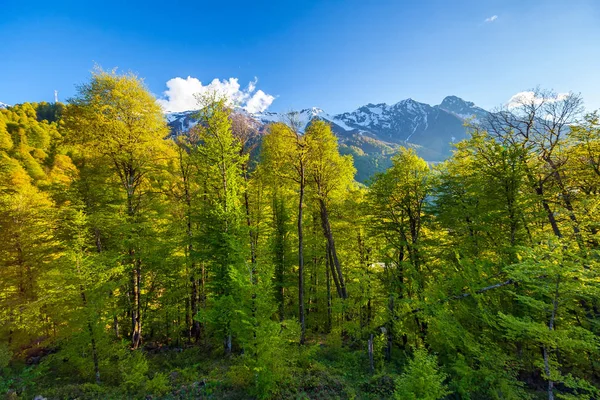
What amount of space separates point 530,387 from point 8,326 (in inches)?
1057

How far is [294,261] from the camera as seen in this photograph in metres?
18.5

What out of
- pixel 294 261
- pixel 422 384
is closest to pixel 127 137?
pixel 294 261

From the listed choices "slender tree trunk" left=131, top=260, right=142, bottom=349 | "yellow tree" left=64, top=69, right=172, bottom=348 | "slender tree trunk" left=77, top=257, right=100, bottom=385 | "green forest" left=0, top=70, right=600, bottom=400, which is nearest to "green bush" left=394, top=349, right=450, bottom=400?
"green forest" left=0, top=70, right=600, bottom=400

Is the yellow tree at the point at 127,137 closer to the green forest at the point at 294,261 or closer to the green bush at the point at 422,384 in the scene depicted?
the green forest at the point at 294,261

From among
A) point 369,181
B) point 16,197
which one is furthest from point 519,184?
point 16,197

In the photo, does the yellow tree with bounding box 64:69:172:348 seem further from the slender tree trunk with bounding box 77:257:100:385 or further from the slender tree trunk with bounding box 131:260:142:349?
the slender tree trunk with bounding box 77:257:100:385

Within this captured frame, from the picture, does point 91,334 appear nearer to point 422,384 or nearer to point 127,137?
point 127,137

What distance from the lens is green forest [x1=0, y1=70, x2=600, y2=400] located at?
849 cm

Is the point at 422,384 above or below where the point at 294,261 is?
below

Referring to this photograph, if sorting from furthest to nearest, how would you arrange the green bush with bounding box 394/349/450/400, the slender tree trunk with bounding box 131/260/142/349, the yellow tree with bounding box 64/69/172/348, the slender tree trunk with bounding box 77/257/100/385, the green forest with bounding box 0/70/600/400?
the slender tree trunk with bounding box 131/260/142/349, the yellow tree with bounding box 64/69/172/348, the slender tree trunk with bounding box 77/257/100/385, the green forest with bounding box 0/70/600/400, the green bush with bounding box 394/349/450/400

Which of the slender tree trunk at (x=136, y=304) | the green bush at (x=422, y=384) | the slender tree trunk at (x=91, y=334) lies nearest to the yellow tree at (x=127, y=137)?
the slender tree trunk at (x=136, y=304)

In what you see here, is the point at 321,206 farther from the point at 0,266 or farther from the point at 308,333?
the point at 0,266

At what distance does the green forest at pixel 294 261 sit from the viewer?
8.49 m

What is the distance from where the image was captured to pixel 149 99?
44.3ft
